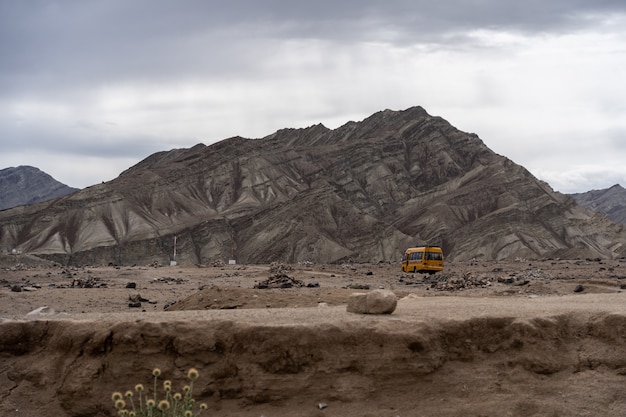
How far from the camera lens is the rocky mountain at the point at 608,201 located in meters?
149

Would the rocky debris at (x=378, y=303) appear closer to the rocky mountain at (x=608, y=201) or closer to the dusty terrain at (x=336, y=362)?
the dusty terrain at (x=336, y=362)

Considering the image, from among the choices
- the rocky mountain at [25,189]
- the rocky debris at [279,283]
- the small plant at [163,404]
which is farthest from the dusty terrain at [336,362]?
the rocky mountain at [25,189]

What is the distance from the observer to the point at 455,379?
1023 cm

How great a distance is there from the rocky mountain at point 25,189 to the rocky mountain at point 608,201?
135 meters

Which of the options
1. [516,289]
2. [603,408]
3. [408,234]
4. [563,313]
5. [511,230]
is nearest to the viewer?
[603,408]

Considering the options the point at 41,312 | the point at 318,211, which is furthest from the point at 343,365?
the point at 318,211

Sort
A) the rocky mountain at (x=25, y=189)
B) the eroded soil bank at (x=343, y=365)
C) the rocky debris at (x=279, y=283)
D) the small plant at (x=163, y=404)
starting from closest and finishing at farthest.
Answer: the small plant at (x=163, y=404), the eroded soil bank at (x=343, y=365), the rocky debris at (x=279, y=283), the rocky mountain at (x=25, y=189)

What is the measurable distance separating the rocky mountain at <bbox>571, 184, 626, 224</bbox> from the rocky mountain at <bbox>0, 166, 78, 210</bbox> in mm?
134849

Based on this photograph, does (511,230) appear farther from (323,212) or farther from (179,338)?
(179,338)

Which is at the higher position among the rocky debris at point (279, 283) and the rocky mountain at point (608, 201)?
the rocky mountain at point (608, 201)

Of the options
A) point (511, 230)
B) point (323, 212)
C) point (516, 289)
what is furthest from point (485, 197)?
point (516, 289)

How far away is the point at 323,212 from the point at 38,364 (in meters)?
68.2

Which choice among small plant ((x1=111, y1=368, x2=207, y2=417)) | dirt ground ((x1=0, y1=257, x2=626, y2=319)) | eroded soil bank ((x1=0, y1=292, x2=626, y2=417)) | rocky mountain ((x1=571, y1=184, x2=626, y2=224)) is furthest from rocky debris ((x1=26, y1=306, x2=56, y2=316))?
rocky mountain ((x1=571, y1=184, x2=626, y2=224))

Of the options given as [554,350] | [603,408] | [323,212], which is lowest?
[603,408]
